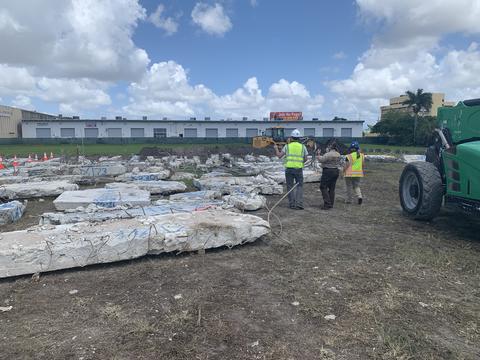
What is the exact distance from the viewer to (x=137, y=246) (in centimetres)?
466

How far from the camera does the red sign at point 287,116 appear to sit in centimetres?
5598

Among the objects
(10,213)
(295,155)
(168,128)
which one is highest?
(168,128)

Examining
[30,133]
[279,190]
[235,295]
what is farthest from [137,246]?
[30,133]

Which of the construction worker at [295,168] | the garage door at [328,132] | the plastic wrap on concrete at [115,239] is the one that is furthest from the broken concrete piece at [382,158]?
the garage door at [328,132]

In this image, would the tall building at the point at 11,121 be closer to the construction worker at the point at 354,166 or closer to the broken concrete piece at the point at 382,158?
the broken concrete piece at the point at 382,158

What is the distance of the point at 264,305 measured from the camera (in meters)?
3.60

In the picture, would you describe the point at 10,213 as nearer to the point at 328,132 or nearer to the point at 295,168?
the point at 295,168

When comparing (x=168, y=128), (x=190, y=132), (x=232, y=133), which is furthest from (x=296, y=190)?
(x=232, y=133)

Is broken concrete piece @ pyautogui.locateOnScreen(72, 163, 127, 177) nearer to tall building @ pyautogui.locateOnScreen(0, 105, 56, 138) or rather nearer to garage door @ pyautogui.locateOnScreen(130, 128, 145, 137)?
garage door @ pyautogui.locateOnScreen(130, 128, 145, 137)

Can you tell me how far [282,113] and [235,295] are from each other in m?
54.6

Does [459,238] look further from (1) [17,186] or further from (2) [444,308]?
(1) [17,186]

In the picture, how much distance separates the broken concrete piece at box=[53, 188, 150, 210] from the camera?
289 inches

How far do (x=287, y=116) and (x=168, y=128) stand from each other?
18277 millimetres

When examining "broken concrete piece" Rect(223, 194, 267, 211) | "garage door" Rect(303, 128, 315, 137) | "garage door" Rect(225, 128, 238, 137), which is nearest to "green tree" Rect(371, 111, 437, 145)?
"garage door" Rect(303, 128, 315, 137)
